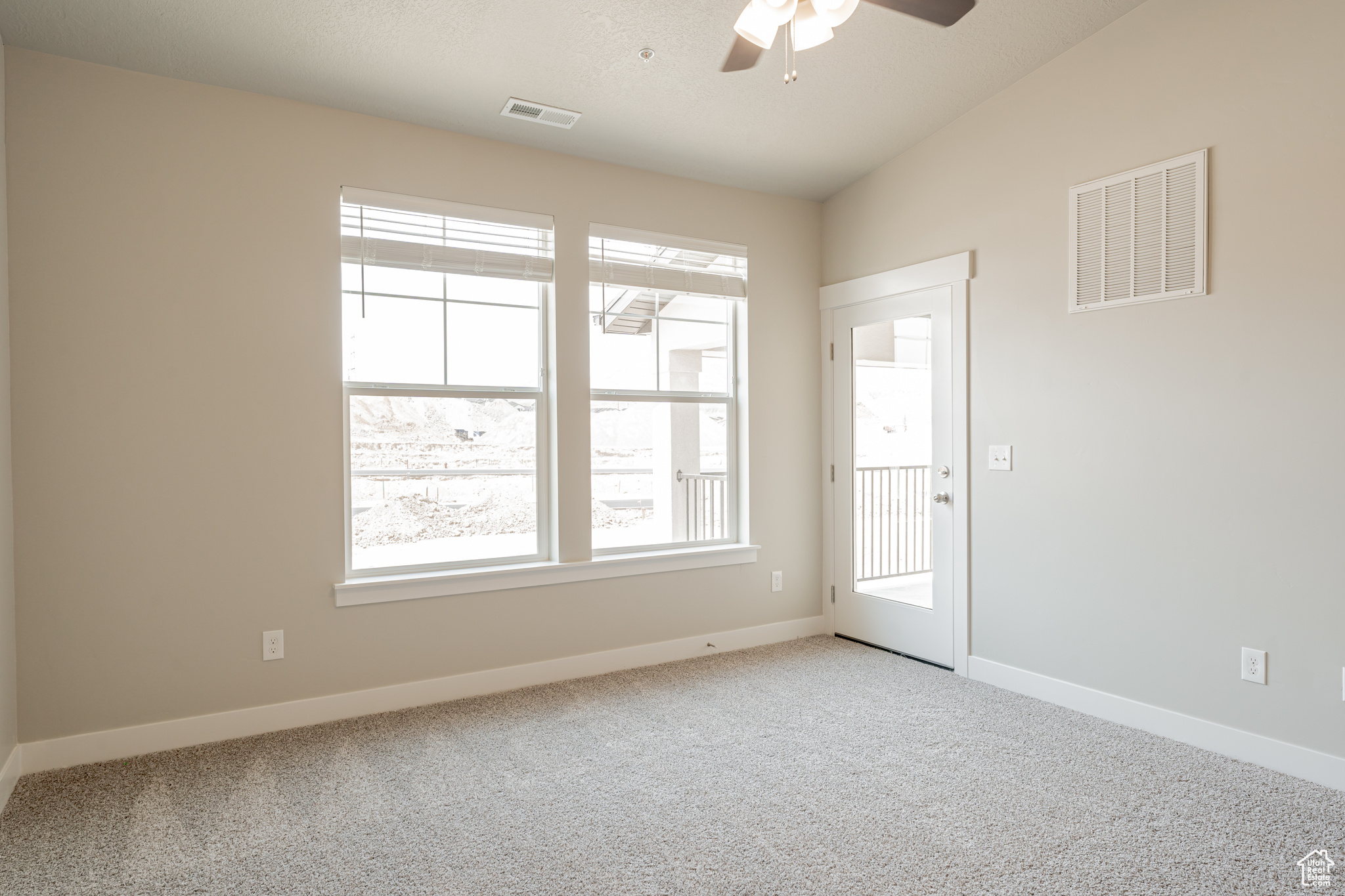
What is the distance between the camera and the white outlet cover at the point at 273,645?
3.09m

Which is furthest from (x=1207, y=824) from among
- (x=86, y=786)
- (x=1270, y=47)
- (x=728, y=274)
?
(x=86, y=786)

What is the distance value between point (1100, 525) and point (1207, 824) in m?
1.25

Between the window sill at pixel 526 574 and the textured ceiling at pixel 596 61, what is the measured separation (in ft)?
6.76

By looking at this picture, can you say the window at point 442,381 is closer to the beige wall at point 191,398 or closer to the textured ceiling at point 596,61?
the beige wall at point 191,398

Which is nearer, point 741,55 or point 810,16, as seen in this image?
point 810,16

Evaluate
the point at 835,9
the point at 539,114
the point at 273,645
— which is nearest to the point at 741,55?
the point at 835,9

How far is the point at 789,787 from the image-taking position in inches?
102

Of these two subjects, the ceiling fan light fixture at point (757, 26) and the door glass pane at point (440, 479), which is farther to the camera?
the door glass pane at point (440, 479)

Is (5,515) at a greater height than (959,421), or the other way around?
(959,421)

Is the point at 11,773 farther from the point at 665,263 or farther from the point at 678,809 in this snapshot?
the point at 665,263

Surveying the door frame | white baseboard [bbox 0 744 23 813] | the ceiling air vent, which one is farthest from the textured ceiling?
white baseboard [bbox 0 744 23 813]

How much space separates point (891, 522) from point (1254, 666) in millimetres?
1761

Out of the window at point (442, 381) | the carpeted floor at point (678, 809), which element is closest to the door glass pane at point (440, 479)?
the window at point (442, 381)

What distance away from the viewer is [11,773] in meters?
2.56
